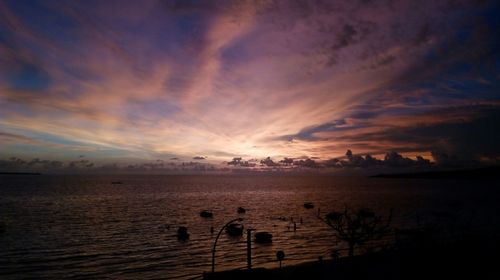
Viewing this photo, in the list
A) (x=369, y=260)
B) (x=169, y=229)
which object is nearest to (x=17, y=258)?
(x=169, y=229)

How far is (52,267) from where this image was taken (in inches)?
1793

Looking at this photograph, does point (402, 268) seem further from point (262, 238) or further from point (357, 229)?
point (262, 238)

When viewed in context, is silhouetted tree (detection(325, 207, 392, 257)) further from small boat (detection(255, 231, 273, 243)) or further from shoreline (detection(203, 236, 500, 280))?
small boat (detection(255, 231, 273, 243))

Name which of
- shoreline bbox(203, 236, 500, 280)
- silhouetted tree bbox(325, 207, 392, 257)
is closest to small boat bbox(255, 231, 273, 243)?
silhouetted tree bbox(325, 207, 392, 257)

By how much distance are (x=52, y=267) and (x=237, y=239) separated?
29.4m

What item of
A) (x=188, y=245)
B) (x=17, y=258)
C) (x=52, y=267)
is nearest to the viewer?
(x=52, y=267)

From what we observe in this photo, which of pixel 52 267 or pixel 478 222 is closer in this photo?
pixel 52 267

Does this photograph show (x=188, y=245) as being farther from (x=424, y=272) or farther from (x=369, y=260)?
(x=424, y=272)

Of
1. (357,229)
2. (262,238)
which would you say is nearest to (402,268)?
(357,229)

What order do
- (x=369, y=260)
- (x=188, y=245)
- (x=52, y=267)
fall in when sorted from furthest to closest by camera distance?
1. (x=188, y=245)
2. (x=52, y=267)
3. (x=369, y=260)

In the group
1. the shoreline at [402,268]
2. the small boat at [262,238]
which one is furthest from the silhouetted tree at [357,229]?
the small boat at [262,238]

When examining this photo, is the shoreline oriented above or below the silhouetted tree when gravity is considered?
below

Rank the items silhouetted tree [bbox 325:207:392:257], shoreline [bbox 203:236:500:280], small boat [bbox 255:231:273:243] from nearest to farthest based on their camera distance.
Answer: shoreline [bbox 203:236:500:280], silhouetted tree [bbox 325:207:392:257], small boat [bbox 255:231:273:243]

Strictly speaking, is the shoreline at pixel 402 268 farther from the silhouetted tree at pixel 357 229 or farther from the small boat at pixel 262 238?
the small boat at pixel 262 238
